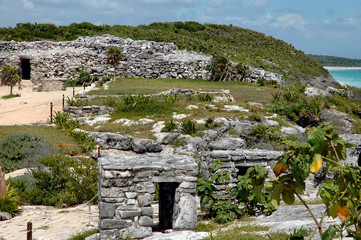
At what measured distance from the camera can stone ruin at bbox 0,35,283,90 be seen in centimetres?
3403

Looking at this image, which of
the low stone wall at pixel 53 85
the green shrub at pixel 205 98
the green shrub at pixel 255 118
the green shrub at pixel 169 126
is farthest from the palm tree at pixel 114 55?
the green shrub at pixel 255 118

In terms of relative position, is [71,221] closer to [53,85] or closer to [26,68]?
[53,85]

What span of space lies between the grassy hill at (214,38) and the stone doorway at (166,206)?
2801 centimetres

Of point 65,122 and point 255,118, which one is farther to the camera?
point 255,118

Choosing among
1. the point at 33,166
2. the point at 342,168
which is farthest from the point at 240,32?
the point at 342,168

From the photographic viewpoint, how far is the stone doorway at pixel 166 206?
9.52 m

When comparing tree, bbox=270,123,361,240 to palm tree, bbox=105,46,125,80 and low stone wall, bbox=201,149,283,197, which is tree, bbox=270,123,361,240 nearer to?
low stone wall, bbox=201,149,283,197

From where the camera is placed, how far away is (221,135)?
1770cm

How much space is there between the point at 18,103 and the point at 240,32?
156 ft

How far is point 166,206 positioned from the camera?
32.3ft

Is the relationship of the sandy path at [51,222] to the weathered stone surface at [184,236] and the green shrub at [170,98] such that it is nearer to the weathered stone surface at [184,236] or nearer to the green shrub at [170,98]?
the weathered stone surface at [184,236]

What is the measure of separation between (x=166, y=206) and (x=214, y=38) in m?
50.9

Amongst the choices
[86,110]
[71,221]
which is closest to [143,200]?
[71,221]

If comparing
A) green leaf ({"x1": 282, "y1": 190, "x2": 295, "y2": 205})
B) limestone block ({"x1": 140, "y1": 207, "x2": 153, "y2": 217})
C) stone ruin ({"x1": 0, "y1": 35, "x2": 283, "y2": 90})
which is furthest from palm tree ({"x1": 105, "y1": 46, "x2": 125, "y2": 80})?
green leaf ({"x1": 282, "y1": 190, "x2": 295, "y2": 205})
